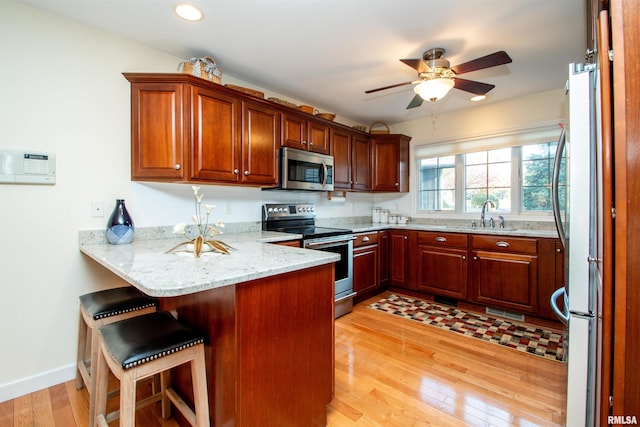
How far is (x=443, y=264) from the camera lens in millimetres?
3270

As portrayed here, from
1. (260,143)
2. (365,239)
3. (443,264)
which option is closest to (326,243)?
(365,239)

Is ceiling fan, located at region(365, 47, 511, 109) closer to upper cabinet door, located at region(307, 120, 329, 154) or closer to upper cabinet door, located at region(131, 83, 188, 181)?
upper cabinet door, located at region(307, 120, 329, 154)

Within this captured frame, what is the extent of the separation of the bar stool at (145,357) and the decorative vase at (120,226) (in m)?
0.86

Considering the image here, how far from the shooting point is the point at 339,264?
3004mm

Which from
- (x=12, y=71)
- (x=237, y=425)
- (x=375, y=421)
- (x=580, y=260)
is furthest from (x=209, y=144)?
(x=580, y=260)

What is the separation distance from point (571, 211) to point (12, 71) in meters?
3.02

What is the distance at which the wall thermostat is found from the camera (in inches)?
65.9

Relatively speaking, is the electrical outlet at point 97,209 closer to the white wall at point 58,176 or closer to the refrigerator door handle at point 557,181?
the white wall at point 58,176

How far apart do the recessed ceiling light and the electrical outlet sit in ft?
4.56

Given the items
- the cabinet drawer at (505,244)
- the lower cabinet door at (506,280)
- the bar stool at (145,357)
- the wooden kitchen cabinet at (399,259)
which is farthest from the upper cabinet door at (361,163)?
the bar stool at (145,357)

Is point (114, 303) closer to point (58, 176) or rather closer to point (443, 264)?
point (58, 176)

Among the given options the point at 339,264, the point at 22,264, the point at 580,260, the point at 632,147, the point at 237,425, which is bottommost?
the point at 237,425

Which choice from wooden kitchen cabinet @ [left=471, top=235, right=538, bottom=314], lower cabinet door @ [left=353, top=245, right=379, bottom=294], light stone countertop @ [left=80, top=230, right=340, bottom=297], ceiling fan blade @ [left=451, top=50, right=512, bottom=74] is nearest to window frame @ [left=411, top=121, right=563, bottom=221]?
wooden kitchen cabinet @ [left=471, top=235, right=538, bottom=314]

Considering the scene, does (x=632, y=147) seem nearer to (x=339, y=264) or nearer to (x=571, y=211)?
(x=571, y=211)
